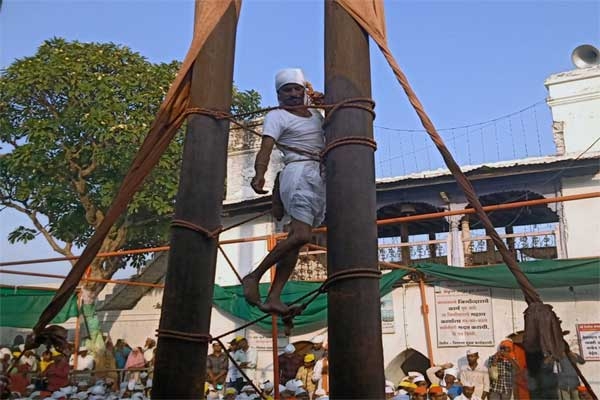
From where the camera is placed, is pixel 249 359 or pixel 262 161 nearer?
pixel 262 161

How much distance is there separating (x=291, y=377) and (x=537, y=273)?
3924 mm

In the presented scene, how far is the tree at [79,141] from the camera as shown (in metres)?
13.5

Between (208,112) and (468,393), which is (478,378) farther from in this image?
(208,112)

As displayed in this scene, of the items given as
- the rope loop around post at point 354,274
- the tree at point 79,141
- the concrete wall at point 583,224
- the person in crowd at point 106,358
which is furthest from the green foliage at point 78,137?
the rope loop around post at point 354,274

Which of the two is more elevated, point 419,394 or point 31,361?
point 31,361

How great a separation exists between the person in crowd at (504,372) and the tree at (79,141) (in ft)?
26.8

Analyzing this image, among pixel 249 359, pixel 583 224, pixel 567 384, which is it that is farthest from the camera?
pixel 583 224

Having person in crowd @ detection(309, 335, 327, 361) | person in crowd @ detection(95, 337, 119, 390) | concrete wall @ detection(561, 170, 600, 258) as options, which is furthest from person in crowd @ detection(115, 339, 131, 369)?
concrete wall @ detection(561, 170, 600, 258)

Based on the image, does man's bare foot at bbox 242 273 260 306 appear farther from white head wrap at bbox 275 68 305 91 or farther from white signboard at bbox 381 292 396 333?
white signboard at bbox 381 292 396 333

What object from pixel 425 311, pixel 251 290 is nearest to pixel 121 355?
pixel 425 311

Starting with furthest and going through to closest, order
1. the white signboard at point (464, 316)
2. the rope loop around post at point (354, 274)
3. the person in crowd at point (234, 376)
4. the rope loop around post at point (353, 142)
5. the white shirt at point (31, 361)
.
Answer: the white shirt at point (31, 361), the person in crowd at point (234, 376), the white signboard at point (464, 316), the rope loop around post at point (353, 142), the rope loop around post at point (354, 274)

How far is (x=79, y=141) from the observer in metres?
13.8

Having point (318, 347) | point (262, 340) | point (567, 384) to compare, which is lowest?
point (567, 384)

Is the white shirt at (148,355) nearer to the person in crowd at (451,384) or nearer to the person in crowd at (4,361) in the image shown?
the person in crowd at (4,361)
